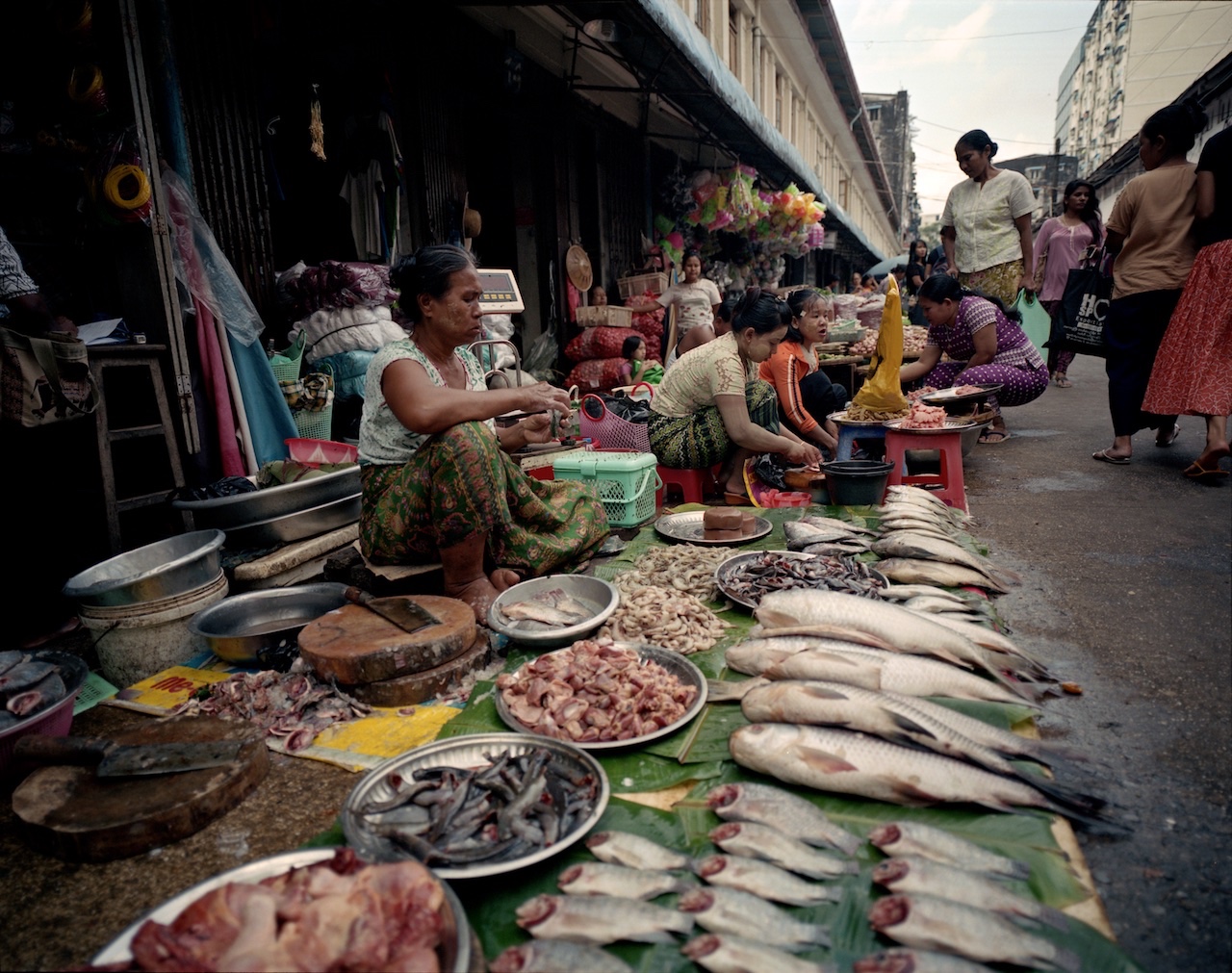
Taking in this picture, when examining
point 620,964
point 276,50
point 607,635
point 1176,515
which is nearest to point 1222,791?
point 620,964

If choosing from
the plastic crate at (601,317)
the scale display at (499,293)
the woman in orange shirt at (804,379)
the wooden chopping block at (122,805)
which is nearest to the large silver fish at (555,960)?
the wooden chopping block at (122,805)

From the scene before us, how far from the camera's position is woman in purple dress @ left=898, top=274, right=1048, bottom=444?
6547 mm

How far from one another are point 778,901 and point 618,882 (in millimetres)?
369

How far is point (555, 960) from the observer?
1.39 meters

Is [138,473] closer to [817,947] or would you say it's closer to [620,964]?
[620,964]

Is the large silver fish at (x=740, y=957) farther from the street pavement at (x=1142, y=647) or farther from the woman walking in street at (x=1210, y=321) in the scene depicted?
the woman walking in street at (x=1210, y=321)

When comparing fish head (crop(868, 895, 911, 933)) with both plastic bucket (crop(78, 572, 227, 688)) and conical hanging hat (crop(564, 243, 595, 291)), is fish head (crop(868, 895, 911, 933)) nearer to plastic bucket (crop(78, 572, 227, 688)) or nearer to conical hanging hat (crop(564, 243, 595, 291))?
plastic bucket (crop(78, 572, 227, 688))

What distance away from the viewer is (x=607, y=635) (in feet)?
10.1

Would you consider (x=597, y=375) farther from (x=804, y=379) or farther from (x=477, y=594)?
(x=477, y=594)

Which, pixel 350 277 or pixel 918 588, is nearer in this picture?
pixel 918 588

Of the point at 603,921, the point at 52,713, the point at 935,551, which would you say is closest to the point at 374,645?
the point at 52,713

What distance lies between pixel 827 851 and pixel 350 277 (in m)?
4.86

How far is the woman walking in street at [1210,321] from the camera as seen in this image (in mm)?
5145

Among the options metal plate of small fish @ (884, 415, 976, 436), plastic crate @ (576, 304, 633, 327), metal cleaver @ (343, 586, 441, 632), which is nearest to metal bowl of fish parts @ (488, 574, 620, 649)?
metal cleaver @ (343, 586, 441, 632)
